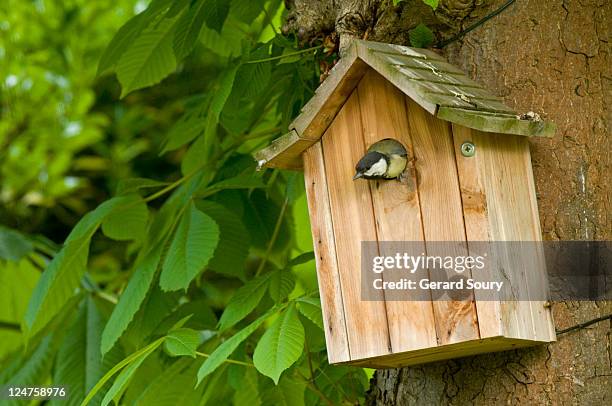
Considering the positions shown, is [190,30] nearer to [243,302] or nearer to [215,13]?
[215,13]

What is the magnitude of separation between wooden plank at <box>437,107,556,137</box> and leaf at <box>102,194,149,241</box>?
A: 1.04m

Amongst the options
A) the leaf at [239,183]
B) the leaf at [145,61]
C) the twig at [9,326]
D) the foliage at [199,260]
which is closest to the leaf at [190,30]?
the foliage at [199,260]

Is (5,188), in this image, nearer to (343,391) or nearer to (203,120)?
(203,120)

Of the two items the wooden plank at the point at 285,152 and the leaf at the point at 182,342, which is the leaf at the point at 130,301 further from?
the wooden plank at the point at 285,152

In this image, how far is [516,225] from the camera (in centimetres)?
205

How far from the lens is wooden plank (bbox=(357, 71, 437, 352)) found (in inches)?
78.9

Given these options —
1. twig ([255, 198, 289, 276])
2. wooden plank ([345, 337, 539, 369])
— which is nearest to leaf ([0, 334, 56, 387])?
twig ([255, 198, 289, 276])

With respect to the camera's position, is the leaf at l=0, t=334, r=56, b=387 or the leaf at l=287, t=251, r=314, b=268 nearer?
the leaf at l=287, t=251, r=314, b=268

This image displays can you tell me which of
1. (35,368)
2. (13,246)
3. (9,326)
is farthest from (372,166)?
(9,326)

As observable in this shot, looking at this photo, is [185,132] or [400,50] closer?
[400,50]

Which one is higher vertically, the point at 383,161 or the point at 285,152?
the point at 285,152

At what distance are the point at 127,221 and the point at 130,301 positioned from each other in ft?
1.11

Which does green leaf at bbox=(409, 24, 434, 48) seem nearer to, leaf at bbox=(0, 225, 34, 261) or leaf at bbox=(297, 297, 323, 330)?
leaf at bbox=(297, 297, 323, 330)

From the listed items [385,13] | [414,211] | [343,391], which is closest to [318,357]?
[343,391]
